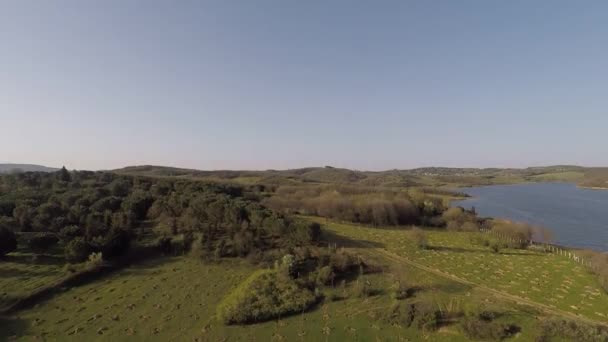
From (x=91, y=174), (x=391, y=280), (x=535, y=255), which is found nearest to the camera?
(x=391, y=280)

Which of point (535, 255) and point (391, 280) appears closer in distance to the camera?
point (391, 280)

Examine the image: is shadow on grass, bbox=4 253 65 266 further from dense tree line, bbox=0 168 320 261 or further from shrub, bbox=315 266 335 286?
shrub, bbox=315 266 335 286

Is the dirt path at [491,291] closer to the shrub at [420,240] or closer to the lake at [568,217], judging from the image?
the shrub at [420,240]

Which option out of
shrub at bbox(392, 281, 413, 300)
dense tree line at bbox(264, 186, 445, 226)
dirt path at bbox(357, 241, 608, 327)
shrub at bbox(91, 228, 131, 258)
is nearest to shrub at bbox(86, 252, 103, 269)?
shrub at bbox(91, 228, 131, 258)

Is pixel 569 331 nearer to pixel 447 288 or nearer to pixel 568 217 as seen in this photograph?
pixel 447 288

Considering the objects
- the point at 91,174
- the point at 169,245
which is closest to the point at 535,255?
the point at 169,245

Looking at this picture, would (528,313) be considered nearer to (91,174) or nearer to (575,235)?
(575,235)

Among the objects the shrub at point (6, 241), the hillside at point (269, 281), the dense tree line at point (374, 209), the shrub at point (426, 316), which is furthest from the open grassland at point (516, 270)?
the shrub at point (6, 241)
